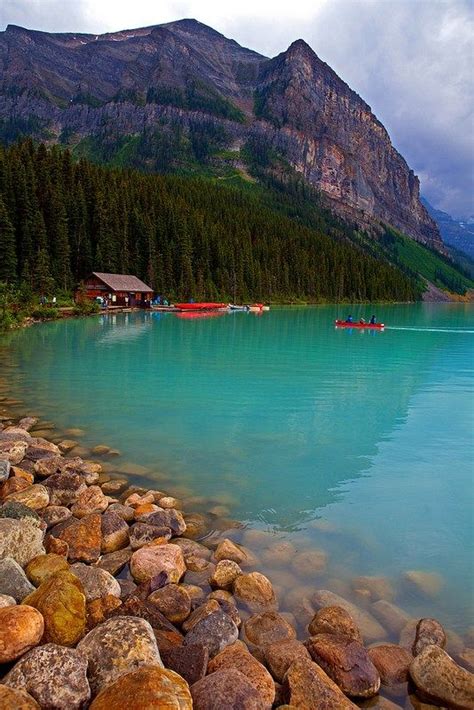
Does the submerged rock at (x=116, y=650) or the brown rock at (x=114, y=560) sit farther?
the brown rock at (x=114, y=560)

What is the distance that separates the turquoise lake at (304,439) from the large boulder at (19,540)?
4.33 metres

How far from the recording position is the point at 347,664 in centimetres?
645

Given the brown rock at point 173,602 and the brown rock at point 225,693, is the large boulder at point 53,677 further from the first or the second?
the brown rock at point 173,602

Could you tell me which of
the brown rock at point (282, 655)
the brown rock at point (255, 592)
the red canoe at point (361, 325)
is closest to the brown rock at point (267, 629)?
the brown rock at point (282, 655)

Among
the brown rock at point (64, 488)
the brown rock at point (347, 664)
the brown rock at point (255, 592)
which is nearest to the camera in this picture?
the brown rock at point (347, 664)

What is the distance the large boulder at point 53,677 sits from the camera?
506 centimetres

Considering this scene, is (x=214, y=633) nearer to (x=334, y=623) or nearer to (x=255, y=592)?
(x=255, y=592)

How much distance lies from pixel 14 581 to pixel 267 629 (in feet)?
12.5

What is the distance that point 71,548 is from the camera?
9086 millimetres

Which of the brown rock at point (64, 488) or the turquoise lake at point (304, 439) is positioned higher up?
the brown rock at point (64, 488)

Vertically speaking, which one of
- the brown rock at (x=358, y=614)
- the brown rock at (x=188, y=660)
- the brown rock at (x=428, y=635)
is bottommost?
the brown rock at (x=358, y=614)

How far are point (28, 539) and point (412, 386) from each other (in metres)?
26.3

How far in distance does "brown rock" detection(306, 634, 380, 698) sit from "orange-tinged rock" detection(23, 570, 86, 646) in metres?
3.19

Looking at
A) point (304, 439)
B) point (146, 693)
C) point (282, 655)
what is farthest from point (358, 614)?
point (304, 439)
